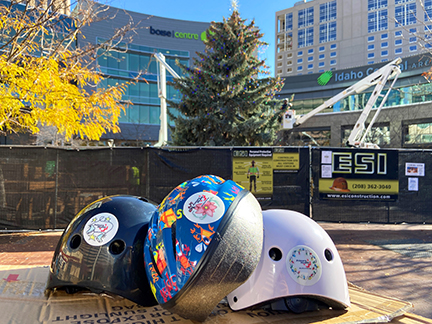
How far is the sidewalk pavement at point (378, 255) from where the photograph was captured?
4.68 meters

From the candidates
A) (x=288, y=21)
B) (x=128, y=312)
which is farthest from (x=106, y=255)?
(x=288, y=21)

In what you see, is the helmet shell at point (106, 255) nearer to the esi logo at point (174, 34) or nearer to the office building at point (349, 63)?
the office building at point (349, 63)

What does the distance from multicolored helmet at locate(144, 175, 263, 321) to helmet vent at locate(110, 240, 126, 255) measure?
521 millimetres

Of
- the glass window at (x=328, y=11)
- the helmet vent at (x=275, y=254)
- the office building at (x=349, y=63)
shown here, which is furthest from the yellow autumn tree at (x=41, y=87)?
the glass window at (x=328, y=11)

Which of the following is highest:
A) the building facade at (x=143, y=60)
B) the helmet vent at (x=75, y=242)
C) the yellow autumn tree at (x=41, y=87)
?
the building facade at (x=143, y=60)

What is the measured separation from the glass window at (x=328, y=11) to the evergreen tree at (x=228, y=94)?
10052cm

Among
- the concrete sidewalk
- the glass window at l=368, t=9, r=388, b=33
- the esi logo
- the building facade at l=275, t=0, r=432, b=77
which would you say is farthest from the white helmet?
the glass window at l=368, t=9, r=388, b=33

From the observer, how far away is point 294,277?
343 centimetres

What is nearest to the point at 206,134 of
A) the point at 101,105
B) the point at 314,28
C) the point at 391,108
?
the point at 101,105

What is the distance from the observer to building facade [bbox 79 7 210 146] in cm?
4444

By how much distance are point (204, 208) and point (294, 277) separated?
4.22ft

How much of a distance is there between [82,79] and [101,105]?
0.82m

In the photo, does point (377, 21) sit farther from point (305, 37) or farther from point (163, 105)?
point (163, 105)

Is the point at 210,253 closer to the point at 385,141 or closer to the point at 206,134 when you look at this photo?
the point at 206,134
